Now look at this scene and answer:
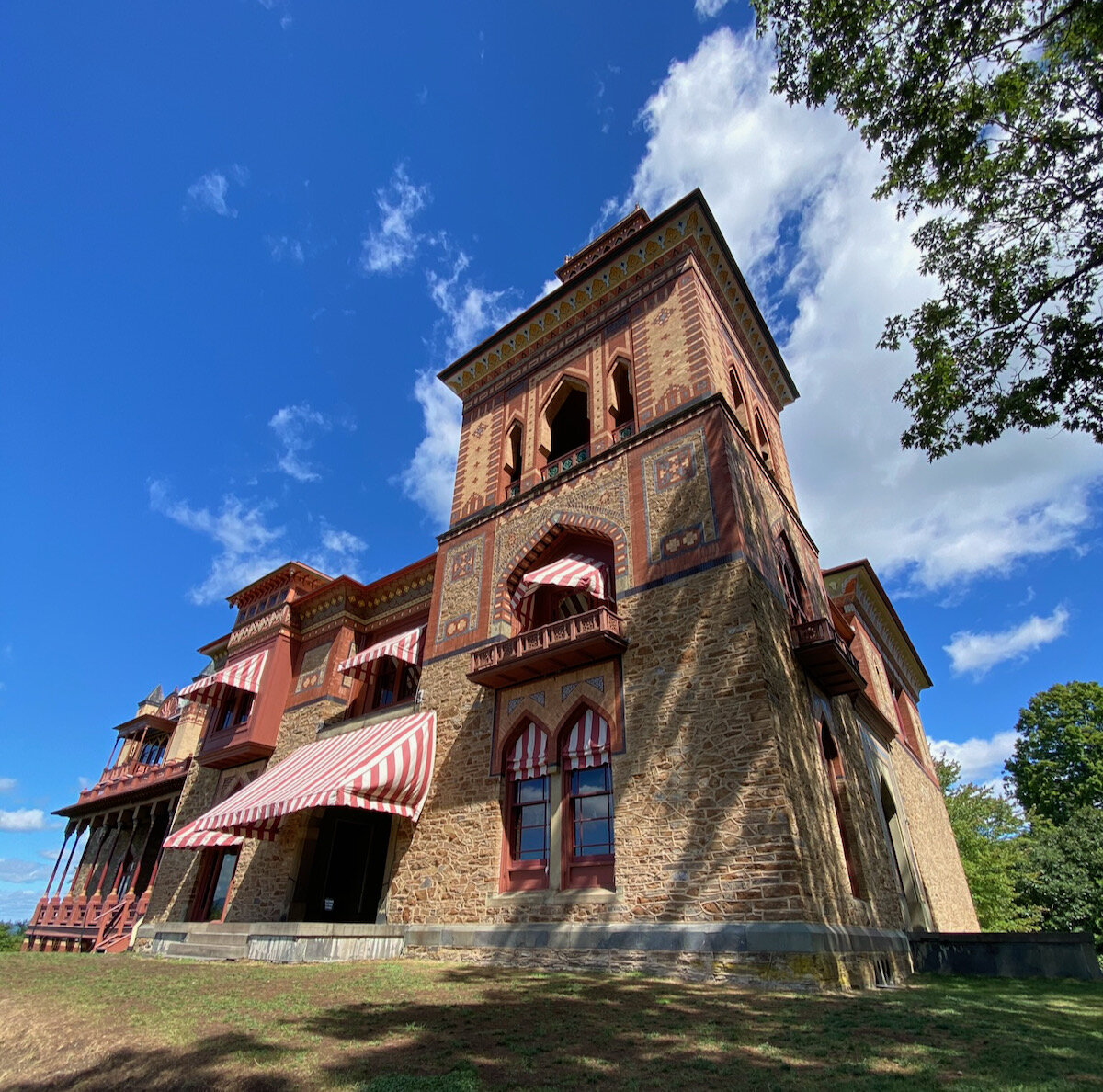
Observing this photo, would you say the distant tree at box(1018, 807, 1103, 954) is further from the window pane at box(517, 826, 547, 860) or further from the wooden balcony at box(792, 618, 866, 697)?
the window pane at box(517, 826, 547, 860)

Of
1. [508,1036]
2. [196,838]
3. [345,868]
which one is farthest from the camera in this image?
A: [345,868]

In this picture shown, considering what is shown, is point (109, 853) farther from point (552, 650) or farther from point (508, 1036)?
point (508, 1036)

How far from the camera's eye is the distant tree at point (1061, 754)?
34188mm

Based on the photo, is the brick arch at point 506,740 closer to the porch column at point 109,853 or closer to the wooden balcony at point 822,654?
the wooden balcony at point 822,654

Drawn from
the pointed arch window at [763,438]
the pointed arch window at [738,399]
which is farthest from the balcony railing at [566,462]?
the pointed arch window at [763,438]

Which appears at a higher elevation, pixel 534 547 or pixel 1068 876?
pixel 534 547

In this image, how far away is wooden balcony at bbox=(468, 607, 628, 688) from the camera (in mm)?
12031

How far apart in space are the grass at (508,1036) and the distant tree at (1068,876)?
85.6 ft

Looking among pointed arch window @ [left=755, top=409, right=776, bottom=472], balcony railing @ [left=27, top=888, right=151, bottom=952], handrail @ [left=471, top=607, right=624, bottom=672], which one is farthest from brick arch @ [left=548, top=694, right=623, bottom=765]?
balcony railing @ [left=27, top=888, right=151, bottom=952]

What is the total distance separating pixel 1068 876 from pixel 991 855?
16.7 ft

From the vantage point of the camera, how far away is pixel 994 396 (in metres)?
9.60

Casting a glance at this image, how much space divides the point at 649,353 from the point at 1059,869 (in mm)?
30152

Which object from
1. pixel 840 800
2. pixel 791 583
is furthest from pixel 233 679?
pixel 840 800

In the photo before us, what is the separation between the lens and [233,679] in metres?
20.1
